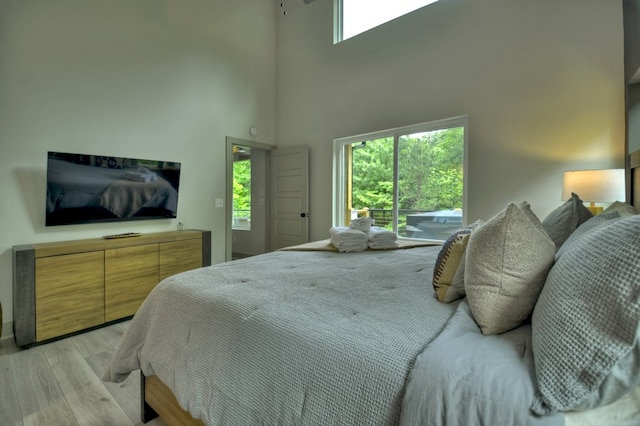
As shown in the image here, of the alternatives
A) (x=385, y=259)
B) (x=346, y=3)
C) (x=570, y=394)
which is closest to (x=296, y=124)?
(x=346, y=3)

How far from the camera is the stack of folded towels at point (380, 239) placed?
248 centimetres

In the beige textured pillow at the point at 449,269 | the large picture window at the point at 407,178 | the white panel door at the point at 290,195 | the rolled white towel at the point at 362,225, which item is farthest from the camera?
the white panel door at the point at 290,195

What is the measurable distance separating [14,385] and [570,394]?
113 inches

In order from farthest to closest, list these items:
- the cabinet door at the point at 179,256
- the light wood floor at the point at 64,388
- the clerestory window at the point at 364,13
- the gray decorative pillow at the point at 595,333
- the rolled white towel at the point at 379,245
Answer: the clerestory window at the point at 364,13
the cabinet door at the point at 179,256
the rolled white towel at the point at 379,245
the light wood floor at the point at 64,388
the gray decorative pillow at the point at 595,333

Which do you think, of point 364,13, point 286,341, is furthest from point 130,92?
point 286,341

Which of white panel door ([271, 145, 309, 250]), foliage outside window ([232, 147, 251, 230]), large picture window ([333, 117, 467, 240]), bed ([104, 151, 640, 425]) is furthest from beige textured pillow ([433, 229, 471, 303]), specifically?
foliage outside window ([232, 147, 251, 230])

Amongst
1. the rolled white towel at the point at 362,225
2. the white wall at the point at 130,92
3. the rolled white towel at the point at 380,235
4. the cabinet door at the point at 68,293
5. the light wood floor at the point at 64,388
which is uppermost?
the white wall at the point at 130,92

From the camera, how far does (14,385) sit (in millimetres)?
1955

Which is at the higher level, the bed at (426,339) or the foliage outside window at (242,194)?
the foliage outside window at (242,194)

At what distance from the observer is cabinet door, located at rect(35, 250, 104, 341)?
253 cm

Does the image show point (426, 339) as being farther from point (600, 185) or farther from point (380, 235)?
point (600, 185)

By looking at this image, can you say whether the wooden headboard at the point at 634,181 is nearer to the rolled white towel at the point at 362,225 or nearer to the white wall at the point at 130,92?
the rolled white towel at the point at 362,225

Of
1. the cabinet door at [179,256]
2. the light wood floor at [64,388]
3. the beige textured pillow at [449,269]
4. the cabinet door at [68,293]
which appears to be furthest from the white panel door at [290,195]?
the beige textured pillow at [449,269]

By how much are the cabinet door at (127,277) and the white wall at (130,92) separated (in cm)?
51
